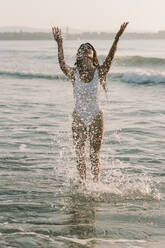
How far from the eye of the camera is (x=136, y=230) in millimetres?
4949

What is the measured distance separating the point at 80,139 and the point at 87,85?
2.64 feet

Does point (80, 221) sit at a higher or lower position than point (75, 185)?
lower

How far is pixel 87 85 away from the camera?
5.87 metres

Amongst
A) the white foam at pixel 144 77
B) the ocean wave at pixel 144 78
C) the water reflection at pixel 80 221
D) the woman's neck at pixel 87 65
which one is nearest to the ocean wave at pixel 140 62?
the white foam at pixel 144 77

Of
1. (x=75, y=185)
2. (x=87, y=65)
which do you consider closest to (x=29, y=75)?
(x=75, y=185)

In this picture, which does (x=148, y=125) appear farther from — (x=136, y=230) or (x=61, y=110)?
(x=136, y=230)

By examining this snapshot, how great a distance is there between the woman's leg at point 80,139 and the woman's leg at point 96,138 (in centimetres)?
11

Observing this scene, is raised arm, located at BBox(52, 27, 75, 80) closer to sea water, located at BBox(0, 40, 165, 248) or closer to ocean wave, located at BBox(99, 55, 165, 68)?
sea water, located at BBox(0, 40, 165, 248)

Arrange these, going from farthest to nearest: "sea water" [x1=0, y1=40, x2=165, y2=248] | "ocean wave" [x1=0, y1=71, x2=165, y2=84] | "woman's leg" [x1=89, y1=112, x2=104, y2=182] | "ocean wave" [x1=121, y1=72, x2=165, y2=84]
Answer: "ocean wave" [x1=0, y1=71, x2=165, y2=84], "ocean wave" [x1=121, y1=72, x2=165, y2=84], "woman's leg" [x1=89, y1=112, x2=104, y2=182], "sea water" [x1=0, y1=40, x2=165, y2=248]

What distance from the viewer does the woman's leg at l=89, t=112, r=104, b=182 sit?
605cm

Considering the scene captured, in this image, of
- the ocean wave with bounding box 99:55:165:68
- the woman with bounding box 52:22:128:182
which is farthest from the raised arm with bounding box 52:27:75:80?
the ocean wave with bounding box 99:55:165:68

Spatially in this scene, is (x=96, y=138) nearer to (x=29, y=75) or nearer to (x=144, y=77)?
(x=144, y=77)

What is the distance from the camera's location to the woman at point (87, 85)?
19.2 ft

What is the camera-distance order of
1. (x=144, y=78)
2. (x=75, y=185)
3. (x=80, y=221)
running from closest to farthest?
(x=80, y=221) → (x=75, y=185) → (x=144, y=78)
